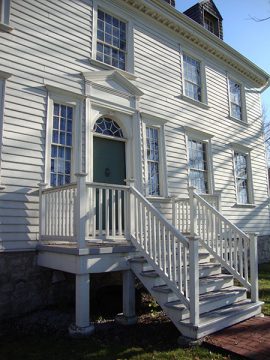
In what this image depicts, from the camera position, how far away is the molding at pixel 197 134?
10117 millimetres

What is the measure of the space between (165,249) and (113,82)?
452 centimetres

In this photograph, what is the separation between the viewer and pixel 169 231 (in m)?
5.27

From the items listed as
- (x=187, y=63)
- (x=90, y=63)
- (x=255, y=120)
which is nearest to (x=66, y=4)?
(x=90, y=63)

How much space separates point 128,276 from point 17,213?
2.22 metres

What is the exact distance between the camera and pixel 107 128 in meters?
8.10

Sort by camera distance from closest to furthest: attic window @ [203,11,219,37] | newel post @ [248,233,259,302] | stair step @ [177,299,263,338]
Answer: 1. stair step @ [177,299,263,338]
2. newel post @ [248,233,259,302]
3. attic window @ [203,11,219,37]

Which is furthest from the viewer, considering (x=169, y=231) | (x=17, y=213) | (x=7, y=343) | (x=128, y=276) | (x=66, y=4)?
(x=66, y=4)

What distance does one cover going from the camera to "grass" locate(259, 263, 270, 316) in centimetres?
651

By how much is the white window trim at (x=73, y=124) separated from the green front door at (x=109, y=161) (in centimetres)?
54

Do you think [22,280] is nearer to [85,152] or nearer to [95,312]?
[95,312]

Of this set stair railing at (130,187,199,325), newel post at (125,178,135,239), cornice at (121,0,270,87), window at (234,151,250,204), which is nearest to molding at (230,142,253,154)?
window at (234,151,250,204)

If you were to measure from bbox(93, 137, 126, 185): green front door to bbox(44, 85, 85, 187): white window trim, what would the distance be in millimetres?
545

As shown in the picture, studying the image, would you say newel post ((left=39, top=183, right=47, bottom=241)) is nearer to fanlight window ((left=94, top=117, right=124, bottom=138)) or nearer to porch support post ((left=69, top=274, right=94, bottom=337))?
porch support post ((left=69, top=274, right=94, bottom=337))

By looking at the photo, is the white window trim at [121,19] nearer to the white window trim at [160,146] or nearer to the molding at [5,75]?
the white window trim at [160,146]
